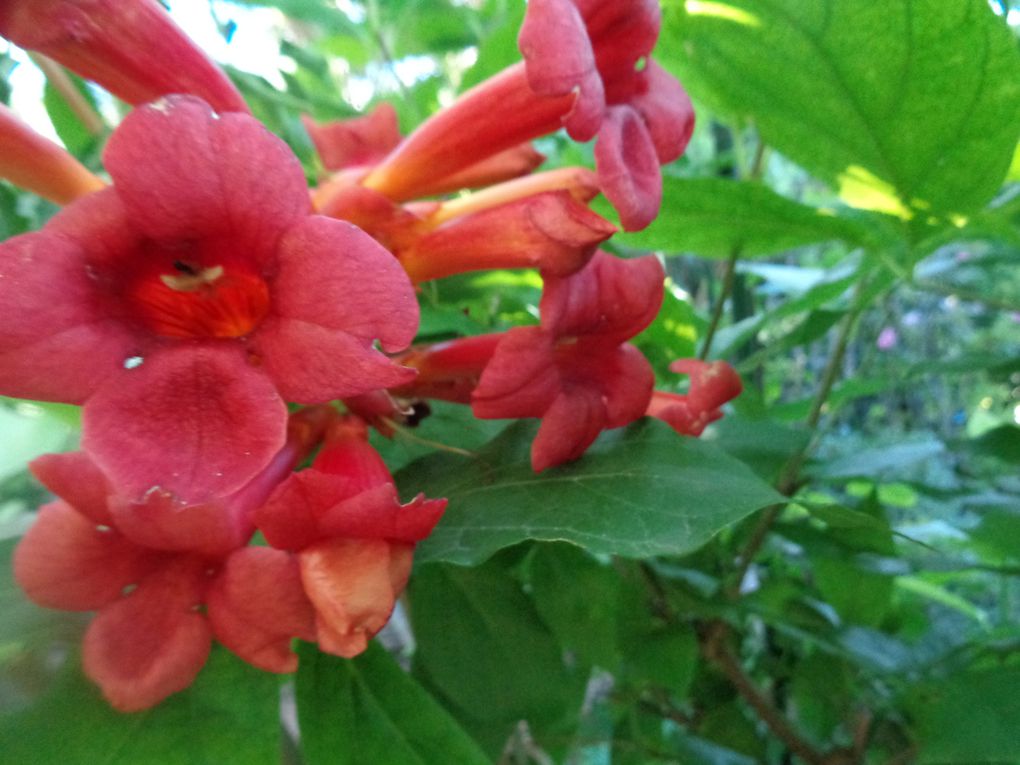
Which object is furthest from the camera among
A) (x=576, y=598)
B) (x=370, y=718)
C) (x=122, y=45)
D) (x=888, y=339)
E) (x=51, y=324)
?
(x=888, y=339)

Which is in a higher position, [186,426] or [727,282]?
[186,426]

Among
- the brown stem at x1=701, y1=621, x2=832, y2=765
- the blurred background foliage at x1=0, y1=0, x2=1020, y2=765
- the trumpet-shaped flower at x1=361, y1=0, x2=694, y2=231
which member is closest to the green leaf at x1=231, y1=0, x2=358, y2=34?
the blurred background foliage at x1=0, y1=0, x2=1020, y2=765

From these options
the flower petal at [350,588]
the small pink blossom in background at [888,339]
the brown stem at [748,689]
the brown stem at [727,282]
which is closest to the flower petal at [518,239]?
the flower petal at [350,588]

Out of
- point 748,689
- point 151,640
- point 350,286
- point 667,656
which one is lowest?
point 748,689

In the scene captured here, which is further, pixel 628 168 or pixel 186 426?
pixel 628 168

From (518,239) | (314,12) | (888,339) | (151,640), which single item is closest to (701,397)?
(518,239)

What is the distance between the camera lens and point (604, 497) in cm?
53

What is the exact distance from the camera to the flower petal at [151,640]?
490 mm

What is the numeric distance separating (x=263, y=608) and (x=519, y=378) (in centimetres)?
21

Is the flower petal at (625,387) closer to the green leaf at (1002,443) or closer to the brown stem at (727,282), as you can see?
the brown stem at (727,282)

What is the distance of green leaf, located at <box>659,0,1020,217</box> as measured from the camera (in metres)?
0.61

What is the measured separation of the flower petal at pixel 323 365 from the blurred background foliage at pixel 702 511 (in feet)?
0.45

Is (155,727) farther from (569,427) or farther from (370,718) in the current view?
(569,427)

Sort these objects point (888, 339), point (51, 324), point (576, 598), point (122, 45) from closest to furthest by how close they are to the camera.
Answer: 1. point (51, 324)
2. point (122, 45)
3. point (576, 598)
4. point (888, 339)
